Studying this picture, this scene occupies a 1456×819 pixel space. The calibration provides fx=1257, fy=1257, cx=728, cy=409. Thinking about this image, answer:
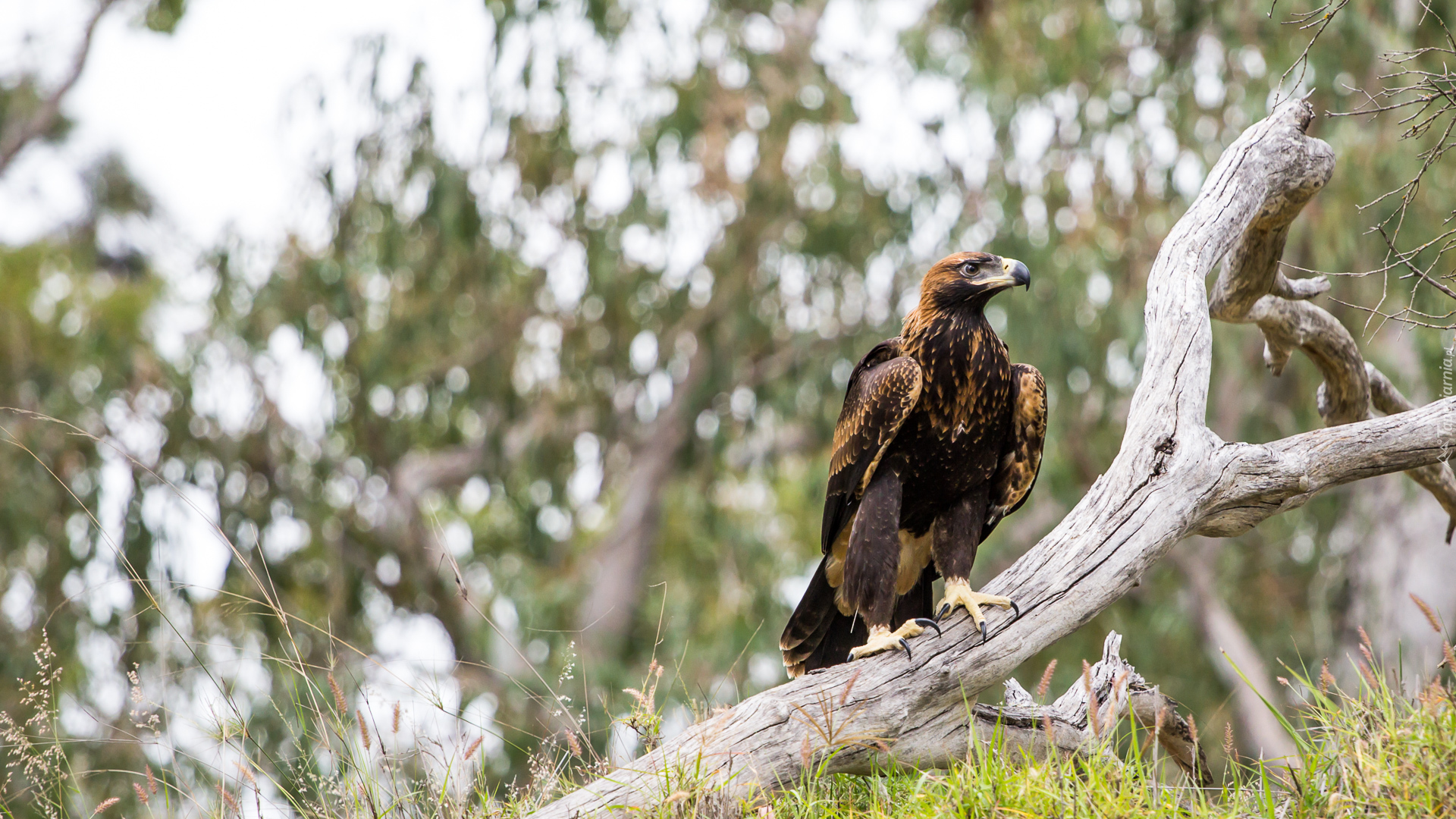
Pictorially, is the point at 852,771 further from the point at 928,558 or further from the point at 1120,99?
the point at 1120,99

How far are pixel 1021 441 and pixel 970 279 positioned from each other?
0.50m

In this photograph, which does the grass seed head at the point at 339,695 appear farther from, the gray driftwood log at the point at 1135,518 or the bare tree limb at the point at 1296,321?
the bare tree limb at the point at 1296,321

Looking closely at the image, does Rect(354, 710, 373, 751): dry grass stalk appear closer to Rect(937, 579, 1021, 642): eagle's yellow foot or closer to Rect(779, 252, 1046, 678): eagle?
Rect(779, 252, 1046, 678): eagle

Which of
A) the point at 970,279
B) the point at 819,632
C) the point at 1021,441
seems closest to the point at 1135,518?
the point at 1021,441

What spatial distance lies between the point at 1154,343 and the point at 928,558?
1.03 m

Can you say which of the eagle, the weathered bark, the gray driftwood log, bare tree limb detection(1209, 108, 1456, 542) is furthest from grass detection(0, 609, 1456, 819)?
the weathered bark

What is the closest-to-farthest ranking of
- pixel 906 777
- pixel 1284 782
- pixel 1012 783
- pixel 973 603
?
pixel 1012 783 → pixel 1284 782 → pixel 906 777 → pixel 973 603

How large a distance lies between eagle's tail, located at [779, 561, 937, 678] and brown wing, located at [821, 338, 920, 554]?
0.15m

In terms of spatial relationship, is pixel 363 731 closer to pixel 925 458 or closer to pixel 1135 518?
pixel 925 458

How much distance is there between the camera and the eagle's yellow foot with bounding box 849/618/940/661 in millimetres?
3219

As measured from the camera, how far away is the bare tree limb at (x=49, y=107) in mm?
9711

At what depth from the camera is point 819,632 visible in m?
3.84

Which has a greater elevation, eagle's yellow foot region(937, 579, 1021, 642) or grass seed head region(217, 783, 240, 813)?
eagle's yellow foot region(937, 579, 1021, 642)

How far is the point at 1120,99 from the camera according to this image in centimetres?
821
